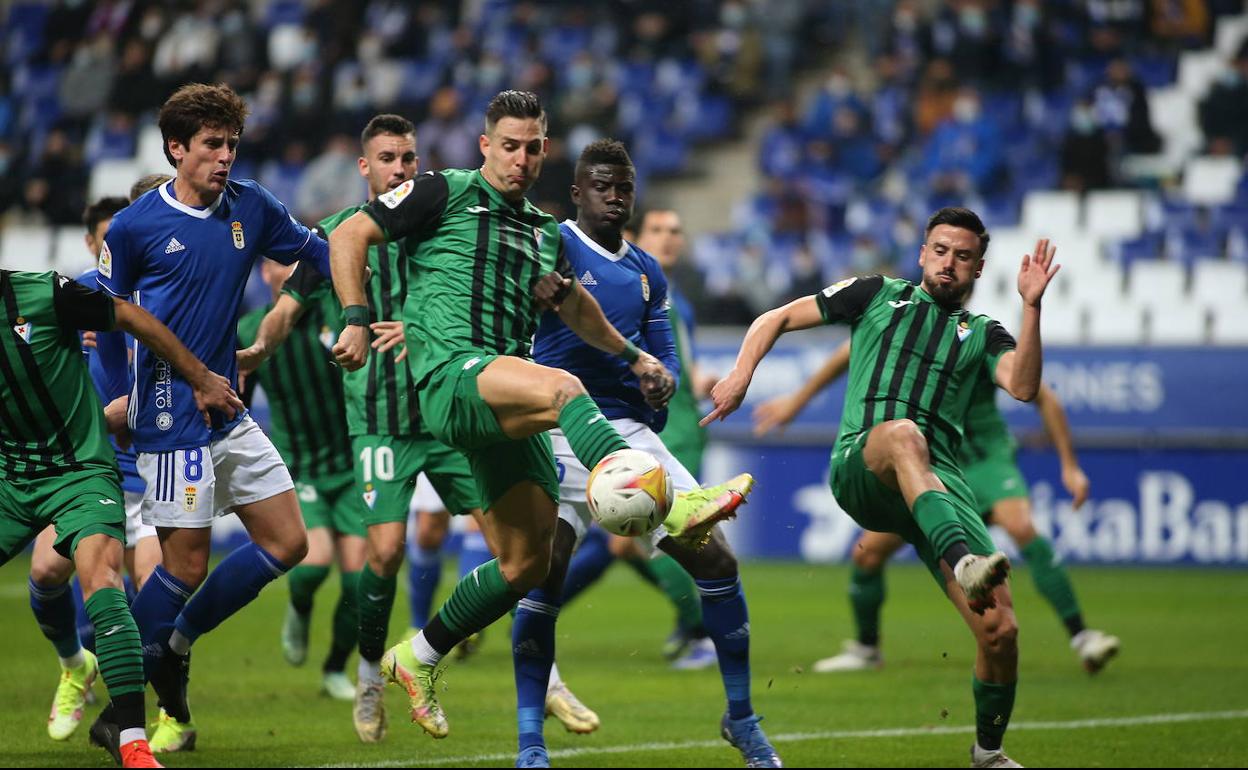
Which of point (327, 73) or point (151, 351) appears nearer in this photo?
point (151, 351)

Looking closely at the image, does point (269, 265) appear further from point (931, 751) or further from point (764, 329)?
point (931, 751)

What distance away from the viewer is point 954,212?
6840mm

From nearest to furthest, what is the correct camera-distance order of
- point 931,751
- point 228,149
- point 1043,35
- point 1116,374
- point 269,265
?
1. point 228,149
2. point 931,751
3. point 269,265
4. point 1116,374
5. point 1043,35

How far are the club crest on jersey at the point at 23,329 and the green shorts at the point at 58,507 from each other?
19.8 inches

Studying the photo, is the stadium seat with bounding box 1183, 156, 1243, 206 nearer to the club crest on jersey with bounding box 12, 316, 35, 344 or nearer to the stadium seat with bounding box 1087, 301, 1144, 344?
the stadium seat with bounding box 1087, 301, 1144, 344

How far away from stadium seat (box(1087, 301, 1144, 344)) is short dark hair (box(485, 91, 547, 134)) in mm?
12616

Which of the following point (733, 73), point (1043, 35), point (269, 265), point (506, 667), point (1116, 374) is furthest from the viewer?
point (733, 73)

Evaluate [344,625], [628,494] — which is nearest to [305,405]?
[344,625]

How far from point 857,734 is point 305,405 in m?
3.51

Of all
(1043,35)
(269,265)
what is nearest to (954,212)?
(269,265)

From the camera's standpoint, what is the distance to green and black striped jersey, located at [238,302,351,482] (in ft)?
30.5

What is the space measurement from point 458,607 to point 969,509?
78.8 inches

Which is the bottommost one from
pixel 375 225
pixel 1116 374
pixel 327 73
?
pixel 1116 374

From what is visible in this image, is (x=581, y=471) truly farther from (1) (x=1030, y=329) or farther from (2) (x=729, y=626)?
(1) (x=1030, y=329)
